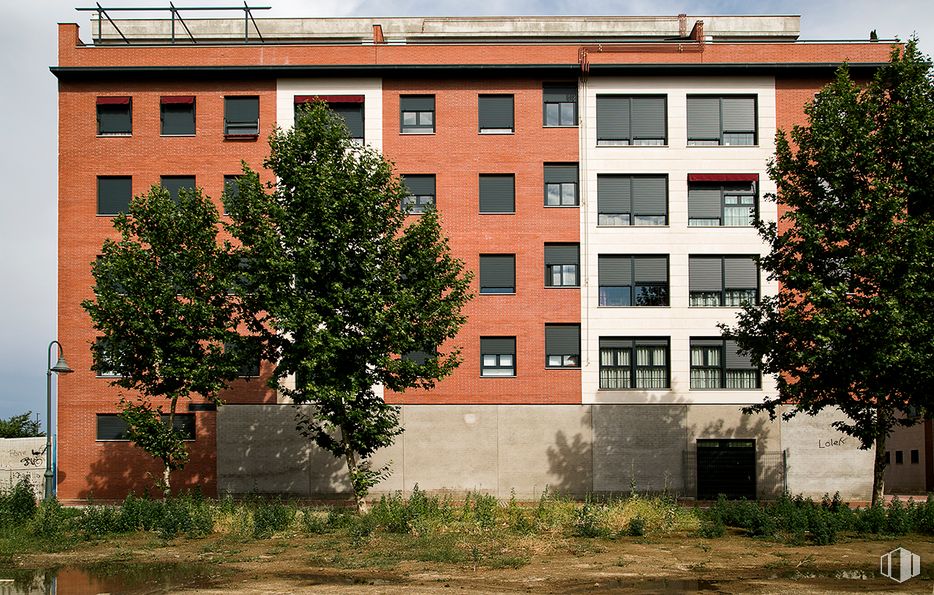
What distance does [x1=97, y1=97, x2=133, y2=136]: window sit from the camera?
32219 millimetres

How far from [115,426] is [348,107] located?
1451cm

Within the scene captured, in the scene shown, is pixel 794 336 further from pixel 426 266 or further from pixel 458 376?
pixel 458 376

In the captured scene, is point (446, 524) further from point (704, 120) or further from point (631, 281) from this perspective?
point (704, 120)

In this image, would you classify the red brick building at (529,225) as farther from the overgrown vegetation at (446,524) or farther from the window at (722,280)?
the overgrown vegetation at (446,524)

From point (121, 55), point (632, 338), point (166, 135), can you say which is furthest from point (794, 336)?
point (121, 55)

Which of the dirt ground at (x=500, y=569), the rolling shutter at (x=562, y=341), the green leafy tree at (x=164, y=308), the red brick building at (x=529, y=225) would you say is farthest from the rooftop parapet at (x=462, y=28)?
the dirt ground at (x=500, y=569)

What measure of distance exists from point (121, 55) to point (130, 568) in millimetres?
21330

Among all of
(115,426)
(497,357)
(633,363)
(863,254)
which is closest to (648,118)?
(633,363)

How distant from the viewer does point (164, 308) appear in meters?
24.3

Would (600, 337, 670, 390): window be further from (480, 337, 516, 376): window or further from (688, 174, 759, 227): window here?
(688, 174, 759, 227): window

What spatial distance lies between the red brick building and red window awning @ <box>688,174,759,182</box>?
0.11m

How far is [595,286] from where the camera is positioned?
31578 mm

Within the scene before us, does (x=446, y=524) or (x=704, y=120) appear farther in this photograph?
(x=704, y=120)

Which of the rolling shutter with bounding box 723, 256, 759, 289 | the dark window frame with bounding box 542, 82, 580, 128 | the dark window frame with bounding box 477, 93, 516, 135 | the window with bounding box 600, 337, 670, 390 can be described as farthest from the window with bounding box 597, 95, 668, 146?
the window with bounding box 600, 337, 670, 390
